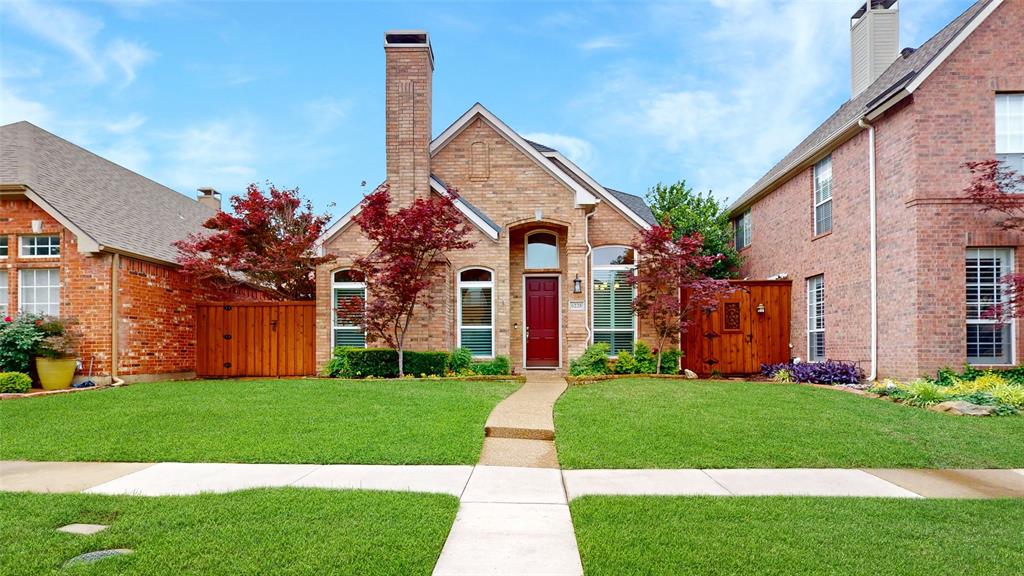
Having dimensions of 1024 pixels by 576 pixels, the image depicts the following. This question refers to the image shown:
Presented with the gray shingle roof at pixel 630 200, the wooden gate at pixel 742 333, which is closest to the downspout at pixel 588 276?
the gray shingle roof at pixel 630 200

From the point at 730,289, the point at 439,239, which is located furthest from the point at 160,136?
the point at 730,289

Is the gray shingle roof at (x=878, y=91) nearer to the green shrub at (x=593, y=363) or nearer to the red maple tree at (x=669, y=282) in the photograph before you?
the red maple tree at (x=669, y=282)

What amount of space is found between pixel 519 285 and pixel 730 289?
484cm

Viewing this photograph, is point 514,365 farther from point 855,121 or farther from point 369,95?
point 855,121

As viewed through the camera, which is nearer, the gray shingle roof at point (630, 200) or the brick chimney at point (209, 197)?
the gray shingle roof at point (630, 200)

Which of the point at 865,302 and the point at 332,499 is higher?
the point at 865,302

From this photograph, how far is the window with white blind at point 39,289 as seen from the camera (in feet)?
43.2

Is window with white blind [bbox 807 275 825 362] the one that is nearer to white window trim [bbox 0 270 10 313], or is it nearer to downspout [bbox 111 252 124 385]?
downspout [bbox 111 252 124 385]

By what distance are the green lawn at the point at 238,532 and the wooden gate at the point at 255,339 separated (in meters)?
9.62

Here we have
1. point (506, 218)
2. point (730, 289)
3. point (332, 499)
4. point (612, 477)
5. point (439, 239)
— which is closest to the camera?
point (332, 499)

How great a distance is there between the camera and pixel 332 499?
476cm

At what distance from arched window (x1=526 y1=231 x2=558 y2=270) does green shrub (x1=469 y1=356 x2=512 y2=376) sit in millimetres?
2623

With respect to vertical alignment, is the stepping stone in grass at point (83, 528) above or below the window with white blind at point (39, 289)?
below

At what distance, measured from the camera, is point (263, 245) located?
1499 cm
